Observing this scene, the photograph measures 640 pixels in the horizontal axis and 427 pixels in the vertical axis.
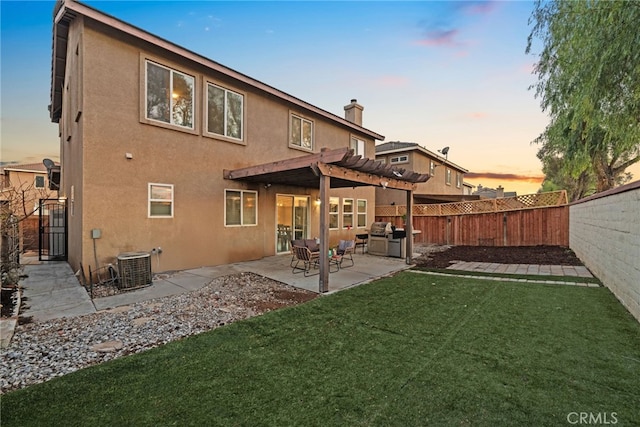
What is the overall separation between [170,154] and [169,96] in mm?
1606

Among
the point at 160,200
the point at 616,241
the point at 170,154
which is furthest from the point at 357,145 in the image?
the point at 616,241

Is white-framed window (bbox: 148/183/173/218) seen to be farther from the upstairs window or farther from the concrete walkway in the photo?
the upstairs window

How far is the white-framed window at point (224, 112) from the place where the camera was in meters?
8.66

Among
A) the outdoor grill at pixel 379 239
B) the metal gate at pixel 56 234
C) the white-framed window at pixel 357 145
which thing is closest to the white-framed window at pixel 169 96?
the metal gate at pixel 56 234

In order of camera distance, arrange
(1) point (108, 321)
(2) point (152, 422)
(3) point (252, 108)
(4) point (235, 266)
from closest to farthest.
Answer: (2) point (152, 422), (1) point (108, 321), (4) point (235, 266), (3) point (252, 108)

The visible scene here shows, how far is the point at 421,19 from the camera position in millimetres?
9844

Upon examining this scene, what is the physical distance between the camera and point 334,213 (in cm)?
1352

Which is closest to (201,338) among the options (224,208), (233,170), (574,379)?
(574,379)

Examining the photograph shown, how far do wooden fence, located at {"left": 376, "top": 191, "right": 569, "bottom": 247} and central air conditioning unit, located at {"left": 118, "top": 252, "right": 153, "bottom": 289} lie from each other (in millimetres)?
13973

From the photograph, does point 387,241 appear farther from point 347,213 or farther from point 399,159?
point 399,159

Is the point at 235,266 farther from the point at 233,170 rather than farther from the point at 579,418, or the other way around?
the point at 579,418

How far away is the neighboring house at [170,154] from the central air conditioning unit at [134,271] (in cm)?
92

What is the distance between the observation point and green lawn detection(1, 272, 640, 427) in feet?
7.62

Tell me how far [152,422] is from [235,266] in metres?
6.51
